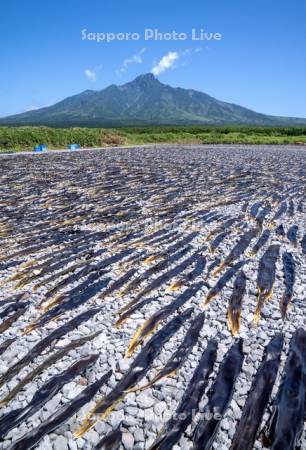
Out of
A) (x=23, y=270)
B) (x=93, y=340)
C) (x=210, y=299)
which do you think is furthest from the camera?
(x=23, y=270)

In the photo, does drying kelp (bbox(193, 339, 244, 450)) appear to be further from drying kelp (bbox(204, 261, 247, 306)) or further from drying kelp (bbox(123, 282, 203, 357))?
drying kelp (bbox(204, 261, 247, 306))

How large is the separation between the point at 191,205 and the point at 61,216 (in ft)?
15.5

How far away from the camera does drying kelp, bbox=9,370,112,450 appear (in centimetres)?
345

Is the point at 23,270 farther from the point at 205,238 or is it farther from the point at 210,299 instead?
the point at 205,238

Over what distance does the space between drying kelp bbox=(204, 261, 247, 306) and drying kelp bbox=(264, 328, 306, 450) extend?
172 cm

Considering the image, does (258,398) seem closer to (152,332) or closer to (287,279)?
(152,332)

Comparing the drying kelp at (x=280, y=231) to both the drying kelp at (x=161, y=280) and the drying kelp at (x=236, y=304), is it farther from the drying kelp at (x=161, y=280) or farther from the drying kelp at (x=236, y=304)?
the drying kelp at (x=236, y=304)

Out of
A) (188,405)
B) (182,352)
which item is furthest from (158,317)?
(188,405)

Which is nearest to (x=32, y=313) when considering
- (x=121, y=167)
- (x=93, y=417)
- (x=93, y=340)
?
(x=93, y=340)

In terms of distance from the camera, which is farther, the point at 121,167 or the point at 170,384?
the point at 121,167

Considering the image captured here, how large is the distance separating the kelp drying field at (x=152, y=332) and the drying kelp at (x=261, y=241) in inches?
3.2

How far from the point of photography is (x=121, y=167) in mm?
24484

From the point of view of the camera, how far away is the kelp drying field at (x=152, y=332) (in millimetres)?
3674

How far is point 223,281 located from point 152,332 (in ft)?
7.15
